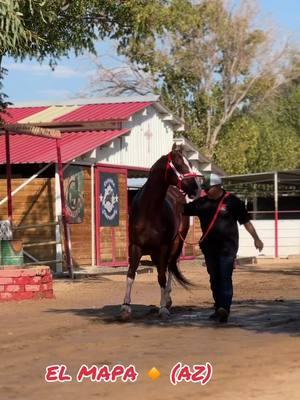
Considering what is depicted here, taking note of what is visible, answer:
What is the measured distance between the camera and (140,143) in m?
29.4

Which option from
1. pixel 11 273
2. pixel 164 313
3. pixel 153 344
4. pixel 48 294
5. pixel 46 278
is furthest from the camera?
pixel 48 294

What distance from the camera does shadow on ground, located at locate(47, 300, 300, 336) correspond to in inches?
472

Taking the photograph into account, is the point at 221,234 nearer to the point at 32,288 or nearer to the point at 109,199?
the point at 32,288

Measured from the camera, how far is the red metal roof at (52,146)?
2434 cm

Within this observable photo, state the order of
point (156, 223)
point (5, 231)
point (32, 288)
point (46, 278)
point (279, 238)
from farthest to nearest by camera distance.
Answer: point (279, 238), point (5, 231), point (46, 278), point (32, 288), point (156, 223)

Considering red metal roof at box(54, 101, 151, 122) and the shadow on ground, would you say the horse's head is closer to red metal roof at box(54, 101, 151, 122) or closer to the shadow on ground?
the shadow on ground

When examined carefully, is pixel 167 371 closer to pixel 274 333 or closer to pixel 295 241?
pixel 274 333

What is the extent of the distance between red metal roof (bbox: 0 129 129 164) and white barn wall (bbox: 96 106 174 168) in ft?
1.62

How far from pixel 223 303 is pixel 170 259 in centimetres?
227

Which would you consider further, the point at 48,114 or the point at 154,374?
the point at 48,114

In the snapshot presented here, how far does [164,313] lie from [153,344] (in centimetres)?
251

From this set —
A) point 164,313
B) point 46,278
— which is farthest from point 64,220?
point 164,313

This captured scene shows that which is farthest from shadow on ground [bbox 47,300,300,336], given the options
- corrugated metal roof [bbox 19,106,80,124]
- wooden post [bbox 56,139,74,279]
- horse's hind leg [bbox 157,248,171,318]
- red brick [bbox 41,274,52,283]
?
corrugated metal roof [bbox 19,106,80,124]

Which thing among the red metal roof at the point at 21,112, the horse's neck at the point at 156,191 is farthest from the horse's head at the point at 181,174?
the red metal roof at the point at 21,112
